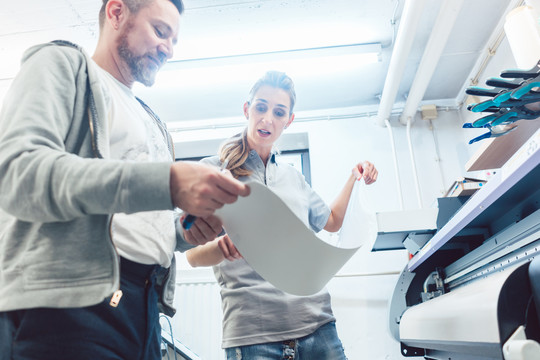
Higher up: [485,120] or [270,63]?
[270,63]

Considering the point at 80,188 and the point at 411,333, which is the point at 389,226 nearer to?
the point at 411,333

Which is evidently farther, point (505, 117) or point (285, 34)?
point (285, 34)

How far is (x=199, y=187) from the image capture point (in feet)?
1.73

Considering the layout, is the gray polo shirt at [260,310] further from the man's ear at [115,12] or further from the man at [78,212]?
the man's ear at [115,12]

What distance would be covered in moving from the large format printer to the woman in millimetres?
317

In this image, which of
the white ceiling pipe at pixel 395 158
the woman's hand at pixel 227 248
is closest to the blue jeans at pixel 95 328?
the woman's hand at pixel 227 248

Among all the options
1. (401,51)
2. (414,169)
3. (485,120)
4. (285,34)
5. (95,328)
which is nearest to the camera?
(95,328)

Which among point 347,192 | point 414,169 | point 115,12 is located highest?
point 414,169

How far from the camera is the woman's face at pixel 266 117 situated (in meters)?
1.38

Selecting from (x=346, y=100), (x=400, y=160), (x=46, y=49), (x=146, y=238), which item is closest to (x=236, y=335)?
(x=146, y=238)

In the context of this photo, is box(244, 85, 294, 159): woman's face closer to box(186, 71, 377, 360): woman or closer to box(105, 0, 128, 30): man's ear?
box(186, 71, 377, 360): woman

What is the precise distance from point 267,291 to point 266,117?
0.58 meters

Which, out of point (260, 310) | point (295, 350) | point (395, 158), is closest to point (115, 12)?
point (260, 310)

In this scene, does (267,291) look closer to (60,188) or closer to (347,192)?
(347,192)
